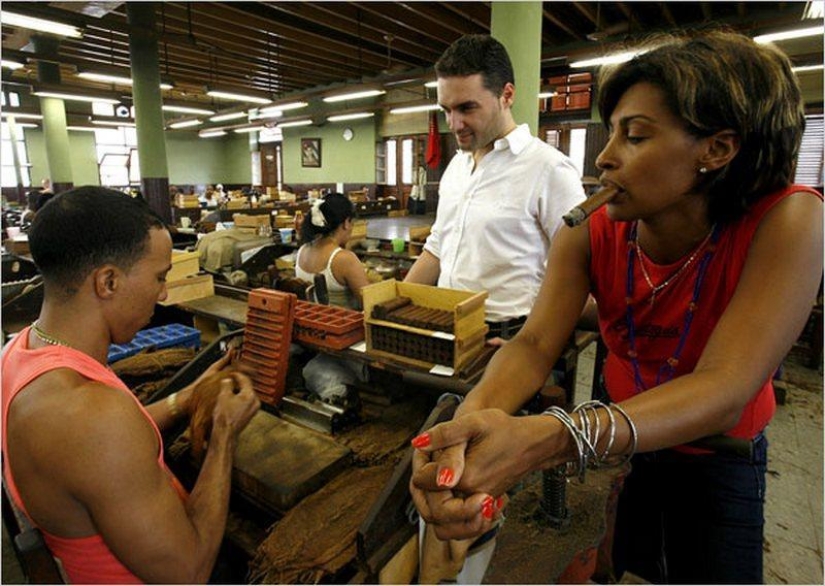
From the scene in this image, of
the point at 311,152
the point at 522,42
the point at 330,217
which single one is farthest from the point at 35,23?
the point at 311,152

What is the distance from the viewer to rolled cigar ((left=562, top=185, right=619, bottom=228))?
93cm

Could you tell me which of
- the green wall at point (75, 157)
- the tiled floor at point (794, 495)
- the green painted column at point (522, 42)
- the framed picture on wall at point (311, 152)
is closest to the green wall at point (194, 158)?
the green wall at point (75, 157)

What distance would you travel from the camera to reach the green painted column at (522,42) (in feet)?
10.9

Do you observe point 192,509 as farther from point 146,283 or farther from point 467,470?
point 467,470

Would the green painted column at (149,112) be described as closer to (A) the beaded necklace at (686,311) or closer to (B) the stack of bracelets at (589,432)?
(A) the beaded necklace at (686,311)

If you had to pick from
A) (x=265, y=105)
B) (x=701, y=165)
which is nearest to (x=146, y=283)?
(x=701, y=165)

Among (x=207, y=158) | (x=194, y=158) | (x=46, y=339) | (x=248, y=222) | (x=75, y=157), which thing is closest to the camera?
(x=46, y=339)

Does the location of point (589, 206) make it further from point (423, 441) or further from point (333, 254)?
point (333, 254)

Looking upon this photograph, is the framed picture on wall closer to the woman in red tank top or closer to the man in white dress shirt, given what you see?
the man in white dress shirt

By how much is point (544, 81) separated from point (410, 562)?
28.0 feet

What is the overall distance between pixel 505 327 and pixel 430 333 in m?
0.39

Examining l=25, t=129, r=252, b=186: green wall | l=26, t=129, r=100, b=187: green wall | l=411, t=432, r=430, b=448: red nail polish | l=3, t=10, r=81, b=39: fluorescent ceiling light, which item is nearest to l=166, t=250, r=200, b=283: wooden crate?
l=411, t=432, r=430, b=448: red nail polish

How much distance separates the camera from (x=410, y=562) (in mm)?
1122

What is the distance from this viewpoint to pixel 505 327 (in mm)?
1865
